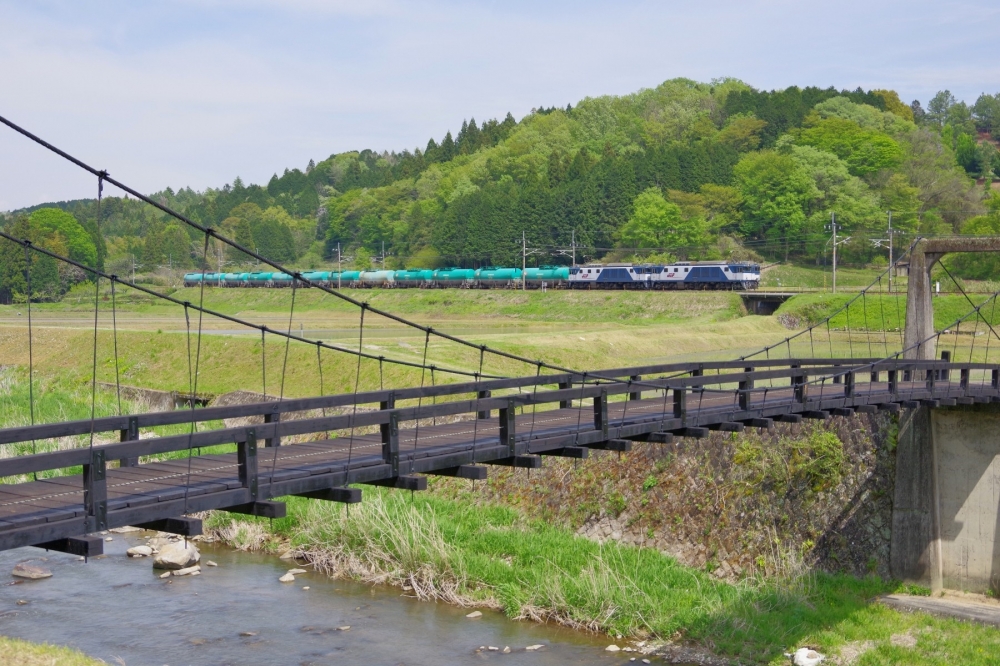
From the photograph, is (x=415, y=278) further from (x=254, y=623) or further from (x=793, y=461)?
(x=254, y=623)

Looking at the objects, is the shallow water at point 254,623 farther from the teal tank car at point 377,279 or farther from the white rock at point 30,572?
the teal tank car at point 377,279

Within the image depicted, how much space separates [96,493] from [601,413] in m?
7.64

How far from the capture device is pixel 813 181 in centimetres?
10256

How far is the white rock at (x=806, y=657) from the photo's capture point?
16.8 m

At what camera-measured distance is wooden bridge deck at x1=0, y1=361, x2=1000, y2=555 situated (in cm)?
960

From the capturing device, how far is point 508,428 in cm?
1359

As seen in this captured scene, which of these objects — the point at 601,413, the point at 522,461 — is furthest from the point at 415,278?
the point at 522,461

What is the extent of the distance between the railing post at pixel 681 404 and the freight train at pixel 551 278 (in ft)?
216

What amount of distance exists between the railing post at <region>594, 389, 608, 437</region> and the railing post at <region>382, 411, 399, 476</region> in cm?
388

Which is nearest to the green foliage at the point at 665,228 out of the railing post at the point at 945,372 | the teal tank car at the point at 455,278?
the teal tank car at the point at 455,278

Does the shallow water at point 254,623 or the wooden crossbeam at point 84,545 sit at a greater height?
the wooden crossbeam at point 84,545

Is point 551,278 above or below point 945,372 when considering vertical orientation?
above

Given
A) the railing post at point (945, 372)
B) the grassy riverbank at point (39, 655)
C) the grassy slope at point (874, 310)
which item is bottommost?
the grassy riverbank at point (39, 655)

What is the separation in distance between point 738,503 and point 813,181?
287 feet
